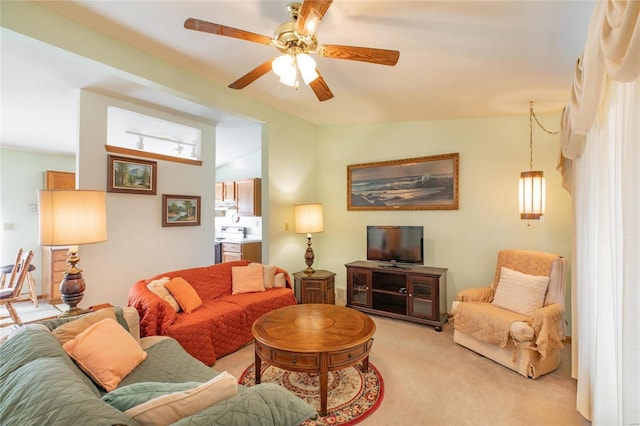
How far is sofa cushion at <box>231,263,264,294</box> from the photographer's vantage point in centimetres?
345

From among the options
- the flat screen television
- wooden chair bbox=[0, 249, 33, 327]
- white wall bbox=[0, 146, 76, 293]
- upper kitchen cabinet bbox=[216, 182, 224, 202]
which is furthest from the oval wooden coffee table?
white wall bbox=[0, 146, 76, 293]

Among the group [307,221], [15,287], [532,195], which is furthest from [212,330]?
[532,195]

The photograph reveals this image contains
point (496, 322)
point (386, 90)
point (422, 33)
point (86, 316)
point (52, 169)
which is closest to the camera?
point (86, 316)

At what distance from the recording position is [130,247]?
3.53 meters

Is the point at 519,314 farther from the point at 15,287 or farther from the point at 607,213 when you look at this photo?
the point at 15,287

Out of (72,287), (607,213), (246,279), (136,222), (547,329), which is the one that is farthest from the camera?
(136,222)

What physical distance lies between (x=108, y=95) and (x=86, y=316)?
8.80 ft

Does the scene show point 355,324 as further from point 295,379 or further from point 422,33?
point 422,33

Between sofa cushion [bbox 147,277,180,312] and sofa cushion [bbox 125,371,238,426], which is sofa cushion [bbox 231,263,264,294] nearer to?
sofa cushion [bbox 147,277,180,312]

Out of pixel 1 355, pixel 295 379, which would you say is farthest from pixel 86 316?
pixel 295 379

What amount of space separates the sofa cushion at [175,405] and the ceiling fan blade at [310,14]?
1.75 metres

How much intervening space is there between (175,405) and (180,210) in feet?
11.5

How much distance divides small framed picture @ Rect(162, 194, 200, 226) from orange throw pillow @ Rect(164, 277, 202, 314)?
1273 millimetres

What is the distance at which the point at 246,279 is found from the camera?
349 cm
